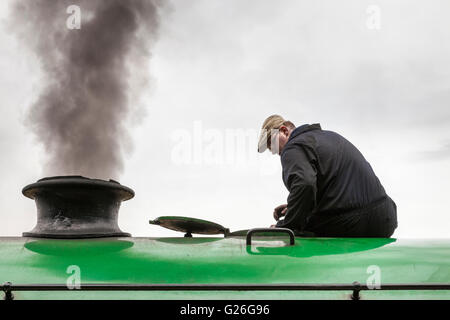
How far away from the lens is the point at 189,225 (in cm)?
286

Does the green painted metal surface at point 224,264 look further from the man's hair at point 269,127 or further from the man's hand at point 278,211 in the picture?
the man's hair at point 269,127

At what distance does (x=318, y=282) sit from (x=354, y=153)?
1.55 metres

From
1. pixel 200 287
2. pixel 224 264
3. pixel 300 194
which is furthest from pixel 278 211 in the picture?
pixel 200 287

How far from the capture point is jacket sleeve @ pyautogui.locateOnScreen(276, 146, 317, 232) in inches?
115

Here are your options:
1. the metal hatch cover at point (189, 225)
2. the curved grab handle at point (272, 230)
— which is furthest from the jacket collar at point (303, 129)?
the curved grab handle at point (272, 230)

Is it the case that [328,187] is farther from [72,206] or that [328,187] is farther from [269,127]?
[72,206]

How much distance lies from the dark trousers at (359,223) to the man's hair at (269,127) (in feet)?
3.49

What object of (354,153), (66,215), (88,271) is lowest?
(88,271)

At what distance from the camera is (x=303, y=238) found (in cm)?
271

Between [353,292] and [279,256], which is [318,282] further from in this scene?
[279,256]

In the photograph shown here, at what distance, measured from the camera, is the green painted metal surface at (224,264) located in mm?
1887

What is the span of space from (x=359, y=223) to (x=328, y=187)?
1.05 feet

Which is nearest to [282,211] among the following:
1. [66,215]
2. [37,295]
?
[66,215]

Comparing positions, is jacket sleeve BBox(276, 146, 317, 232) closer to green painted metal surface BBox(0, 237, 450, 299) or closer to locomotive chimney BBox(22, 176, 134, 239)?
green painted metal surface BBox(0, 237, 450, 299)
